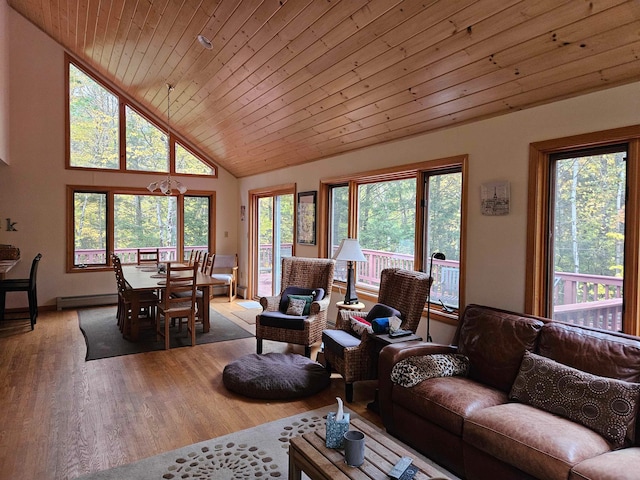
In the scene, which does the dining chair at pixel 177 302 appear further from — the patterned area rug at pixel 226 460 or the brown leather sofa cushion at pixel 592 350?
the brown leather sofa cushion at pixel 592 350

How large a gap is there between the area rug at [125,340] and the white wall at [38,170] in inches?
42.4

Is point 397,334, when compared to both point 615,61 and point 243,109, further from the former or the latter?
point 243,109

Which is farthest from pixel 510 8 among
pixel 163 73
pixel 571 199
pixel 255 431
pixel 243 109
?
Result: pixel 163 73

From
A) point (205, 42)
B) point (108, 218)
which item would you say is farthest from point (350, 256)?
point (108, 218)

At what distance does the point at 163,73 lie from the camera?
5.40 m

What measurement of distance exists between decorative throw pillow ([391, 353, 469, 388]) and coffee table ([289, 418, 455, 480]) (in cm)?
71

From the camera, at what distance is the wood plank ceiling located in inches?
97.6

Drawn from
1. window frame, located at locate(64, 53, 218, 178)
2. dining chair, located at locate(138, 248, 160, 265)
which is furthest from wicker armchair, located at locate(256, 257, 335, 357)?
window frame, located at locate(64, 53, 218, 178)

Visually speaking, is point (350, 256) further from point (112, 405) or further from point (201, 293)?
point (112, 405)

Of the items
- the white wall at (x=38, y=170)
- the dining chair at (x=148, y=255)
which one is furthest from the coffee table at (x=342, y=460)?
the white wall at (x=38, y=170)

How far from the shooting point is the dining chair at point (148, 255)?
7.05m

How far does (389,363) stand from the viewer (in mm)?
2871

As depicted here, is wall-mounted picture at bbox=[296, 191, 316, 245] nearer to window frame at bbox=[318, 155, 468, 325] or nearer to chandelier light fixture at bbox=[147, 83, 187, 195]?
window frame at bbox=[318, 155, 468, 325]

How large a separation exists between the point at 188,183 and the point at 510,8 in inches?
251
